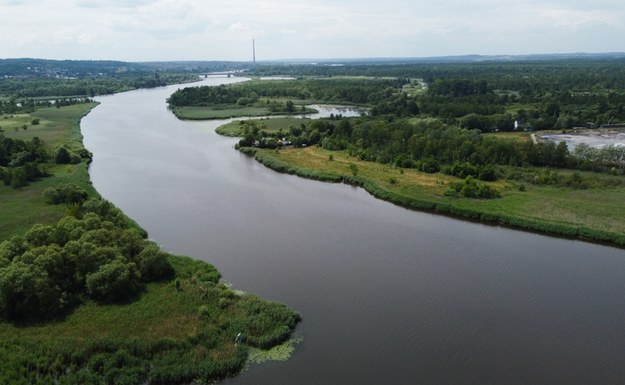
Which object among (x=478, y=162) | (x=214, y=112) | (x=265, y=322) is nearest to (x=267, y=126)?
(x=214, y=112)

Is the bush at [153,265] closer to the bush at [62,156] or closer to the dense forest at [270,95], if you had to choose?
the bush at [62,156]

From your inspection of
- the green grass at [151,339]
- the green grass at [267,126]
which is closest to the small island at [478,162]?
the green grass at [267,126]

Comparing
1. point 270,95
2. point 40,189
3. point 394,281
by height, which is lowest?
point 394,281

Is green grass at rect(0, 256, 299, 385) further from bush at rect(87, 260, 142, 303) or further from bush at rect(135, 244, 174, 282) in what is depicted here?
bush at rect(135, 244, 174, 282)

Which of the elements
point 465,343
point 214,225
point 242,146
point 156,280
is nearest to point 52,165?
point 242,146

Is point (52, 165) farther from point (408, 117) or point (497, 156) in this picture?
point (408, 117)

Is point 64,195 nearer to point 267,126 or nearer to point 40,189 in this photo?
point 40,189
